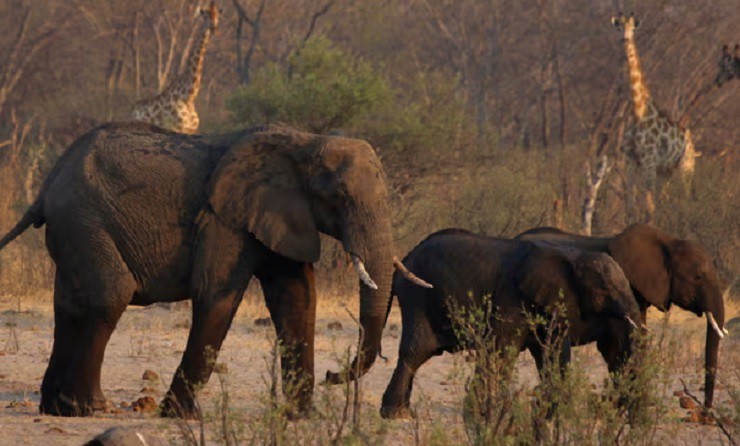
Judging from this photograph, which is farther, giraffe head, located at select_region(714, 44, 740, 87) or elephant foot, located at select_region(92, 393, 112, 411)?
giraffe head, located at select_region(714, 44, 740, 87)

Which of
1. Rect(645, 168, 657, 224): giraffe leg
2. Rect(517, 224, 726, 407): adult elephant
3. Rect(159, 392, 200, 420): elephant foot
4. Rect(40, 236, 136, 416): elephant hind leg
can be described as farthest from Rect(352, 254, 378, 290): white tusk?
Rect(645, 168, 657, 224): giraffe leg

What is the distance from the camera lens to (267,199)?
8484 mm

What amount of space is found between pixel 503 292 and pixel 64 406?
260cm

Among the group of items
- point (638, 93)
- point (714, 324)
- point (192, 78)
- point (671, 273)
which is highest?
point (638, 93)

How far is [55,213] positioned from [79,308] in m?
0.54

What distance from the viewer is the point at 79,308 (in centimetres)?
844

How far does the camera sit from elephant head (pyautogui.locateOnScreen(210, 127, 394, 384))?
8203 mm

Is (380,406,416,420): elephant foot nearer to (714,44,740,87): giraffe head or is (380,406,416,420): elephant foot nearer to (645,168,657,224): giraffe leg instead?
(645,168,657,224): giraffe leg

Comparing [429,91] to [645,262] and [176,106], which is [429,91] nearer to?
[176,106]

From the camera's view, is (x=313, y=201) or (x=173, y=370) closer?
(x=313, y=201)

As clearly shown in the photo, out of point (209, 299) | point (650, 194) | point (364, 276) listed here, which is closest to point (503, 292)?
point (364, 276)

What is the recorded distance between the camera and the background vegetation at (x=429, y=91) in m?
18.3

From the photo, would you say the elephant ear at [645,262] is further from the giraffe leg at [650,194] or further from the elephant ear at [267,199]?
the giraffe leg at [650,194]

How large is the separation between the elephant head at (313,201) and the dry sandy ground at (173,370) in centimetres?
54
